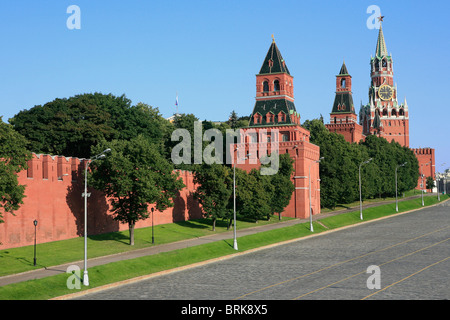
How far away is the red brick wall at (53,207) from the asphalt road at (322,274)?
15477 millimetres

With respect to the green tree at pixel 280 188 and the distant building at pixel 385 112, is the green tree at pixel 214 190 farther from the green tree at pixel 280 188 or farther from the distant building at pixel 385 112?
the distant building at pixel 385 112

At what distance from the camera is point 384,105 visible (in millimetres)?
188875

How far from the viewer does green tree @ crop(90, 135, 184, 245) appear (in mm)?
59594

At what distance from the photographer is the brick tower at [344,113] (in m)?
140

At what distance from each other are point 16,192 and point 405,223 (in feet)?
172

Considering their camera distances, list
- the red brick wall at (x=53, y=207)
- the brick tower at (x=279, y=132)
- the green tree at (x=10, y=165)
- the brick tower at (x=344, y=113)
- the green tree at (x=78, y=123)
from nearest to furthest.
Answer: the green tree at (x=10, y=165) < the red brick wall at (x=53, y=207) < the green tree at (x=78, y=123) < the brick tower at (x=279, y=132) < the brick tower at (x=344, y=113)

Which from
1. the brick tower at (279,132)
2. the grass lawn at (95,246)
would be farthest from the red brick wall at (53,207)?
the brick tower at (279,132)

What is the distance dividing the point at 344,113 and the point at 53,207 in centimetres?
9496

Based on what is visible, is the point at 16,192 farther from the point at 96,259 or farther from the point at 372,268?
the point at 372,268

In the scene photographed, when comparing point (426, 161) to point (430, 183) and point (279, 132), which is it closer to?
point (430, 183)

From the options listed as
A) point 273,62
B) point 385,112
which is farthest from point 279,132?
point 385,112

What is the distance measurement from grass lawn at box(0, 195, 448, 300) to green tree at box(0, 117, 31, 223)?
4.68m

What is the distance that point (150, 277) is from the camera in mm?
44719
